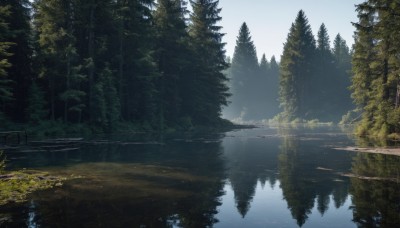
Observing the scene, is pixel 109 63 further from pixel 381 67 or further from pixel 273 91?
pixel 273 91

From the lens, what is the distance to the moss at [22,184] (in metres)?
11.5

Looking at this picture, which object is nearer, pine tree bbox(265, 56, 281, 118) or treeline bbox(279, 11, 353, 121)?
treeline bbox(279, 11, 353, 121)

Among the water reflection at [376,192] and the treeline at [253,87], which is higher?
the treeline at [253,87]

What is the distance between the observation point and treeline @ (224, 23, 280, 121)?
438 ft

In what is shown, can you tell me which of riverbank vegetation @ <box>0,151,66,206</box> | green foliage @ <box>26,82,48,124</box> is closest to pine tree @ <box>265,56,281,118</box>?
green foliage @ <box>26,82,48,124</box>

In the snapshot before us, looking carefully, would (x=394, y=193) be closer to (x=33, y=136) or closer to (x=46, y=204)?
(x=46, y=204)

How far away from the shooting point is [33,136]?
35656mm

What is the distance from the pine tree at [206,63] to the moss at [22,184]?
46.9m

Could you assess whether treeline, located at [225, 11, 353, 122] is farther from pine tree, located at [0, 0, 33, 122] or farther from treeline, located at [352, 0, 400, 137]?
pine tree, located at [0, 0, 33, 122]

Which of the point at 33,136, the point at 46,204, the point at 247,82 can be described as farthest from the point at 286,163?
the point at 247,82

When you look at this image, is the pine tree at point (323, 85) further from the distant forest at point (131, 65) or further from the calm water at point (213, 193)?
the calm water at point (213, 193)

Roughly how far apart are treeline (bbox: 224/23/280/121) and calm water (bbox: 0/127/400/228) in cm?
11347

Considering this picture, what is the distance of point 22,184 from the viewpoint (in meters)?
12.9

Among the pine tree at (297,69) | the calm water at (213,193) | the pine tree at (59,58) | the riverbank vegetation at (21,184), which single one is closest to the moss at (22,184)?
the riverbank vegetation at (21,184)
